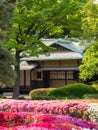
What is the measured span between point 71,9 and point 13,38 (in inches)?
188

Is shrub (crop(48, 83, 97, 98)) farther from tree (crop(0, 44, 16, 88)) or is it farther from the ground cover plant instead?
the ground cover plant

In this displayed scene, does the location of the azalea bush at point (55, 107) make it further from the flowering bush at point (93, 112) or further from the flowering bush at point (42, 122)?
the flowering bush at point (42, 122)

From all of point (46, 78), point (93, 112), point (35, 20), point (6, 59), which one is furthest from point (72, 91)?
point (46, 78)

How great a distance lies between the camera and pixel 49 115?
909 centimetres

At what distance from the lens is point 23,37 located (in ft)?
96.8

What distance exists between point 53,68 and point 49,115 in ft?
108

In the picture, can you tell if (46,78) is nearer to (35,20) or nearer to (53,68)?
(53,68)

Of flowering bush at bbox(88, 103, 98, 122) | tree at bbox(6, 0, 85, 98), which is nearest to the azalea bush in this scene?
flowering bush at bbox(88, 103, 98, 122)

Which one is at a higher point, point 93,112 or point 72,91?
point 93,112

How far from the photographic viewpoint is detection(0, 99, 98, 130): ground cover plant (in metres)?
7.74

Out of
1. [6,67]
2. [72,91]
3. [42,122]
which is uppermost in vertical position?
[42,122]

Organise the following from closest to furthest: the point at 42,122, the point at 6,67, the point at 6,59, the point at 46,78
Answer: the point at 42,122 → the point at 6,67 → the point at 6,59 → the point at 46,78

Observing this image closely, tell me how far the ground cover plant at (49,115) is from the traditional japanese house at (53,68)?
27.0 m

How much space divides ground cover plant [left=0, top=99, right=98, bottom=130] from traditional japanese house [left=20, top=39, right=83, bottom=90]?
27014mm
